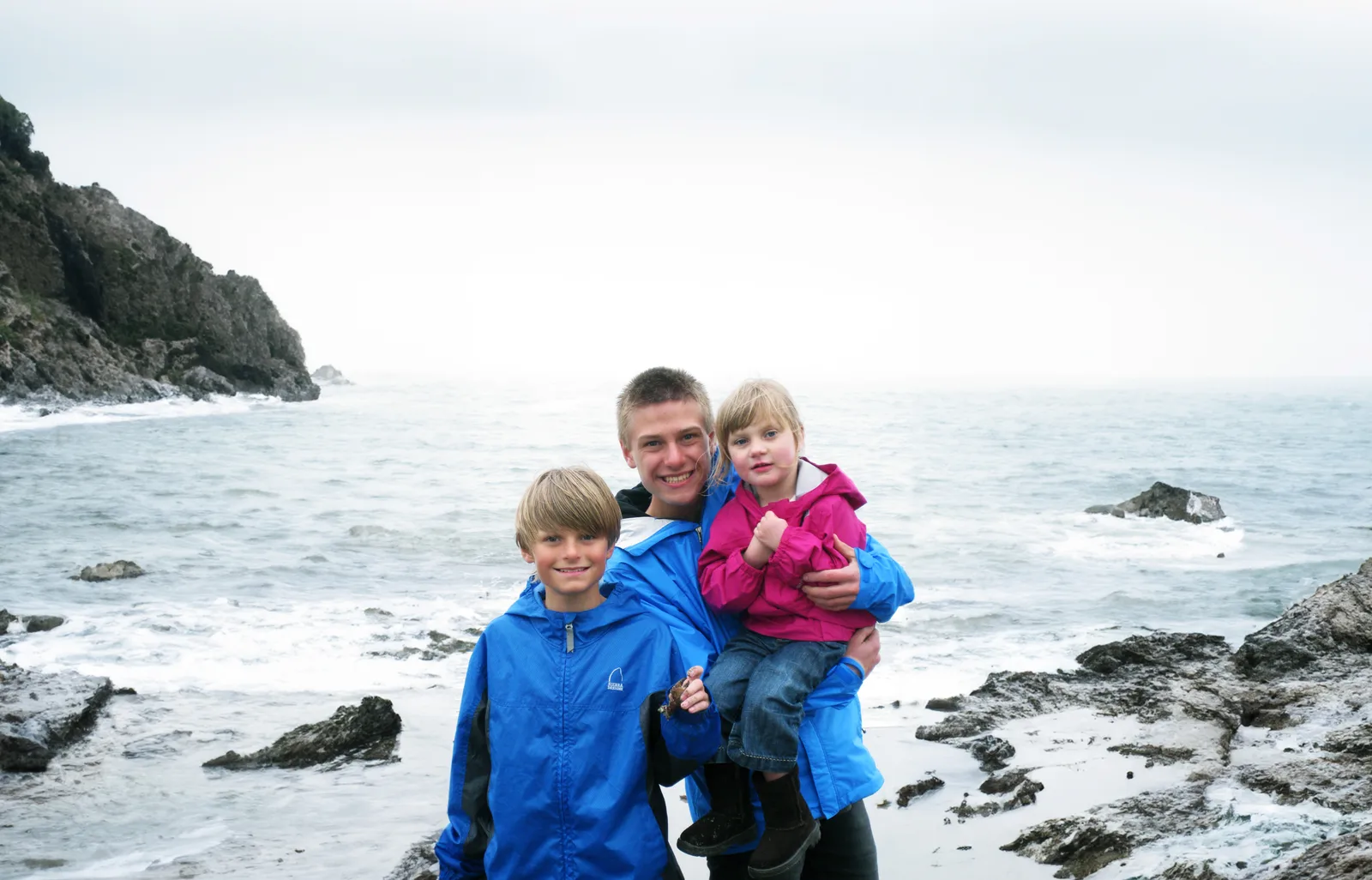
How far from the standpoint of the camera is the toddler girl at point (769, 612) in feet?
8.83

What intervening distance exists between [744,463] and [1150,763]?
3.86 metres

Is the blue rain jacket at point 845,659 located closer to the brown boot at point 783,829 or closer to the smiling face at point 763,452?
the brown boot at point 783,829

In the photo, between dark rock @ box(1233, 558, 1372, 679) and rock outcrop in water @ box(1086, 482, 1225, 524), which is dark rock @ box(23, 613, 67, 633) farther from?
rock outcrop in water @ box(1086, 482, 1225, 524)

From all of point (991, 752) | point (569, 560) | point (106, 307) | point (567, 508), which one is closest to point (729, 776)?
point (569, 560)

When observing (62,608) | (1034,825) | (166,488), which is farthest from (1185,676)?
(166,488)

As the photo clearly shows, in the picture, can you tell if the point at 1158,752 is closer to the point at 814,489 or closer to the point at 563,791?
the point at 814,489

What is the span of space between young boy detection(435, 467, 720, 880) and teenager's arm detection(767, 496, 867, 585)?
0.36 metres

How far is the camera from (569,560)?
2740mm

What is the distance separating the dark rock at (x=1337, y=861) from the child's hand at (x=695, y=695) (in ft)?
5.82

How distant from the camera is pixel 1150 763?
557 centimetres

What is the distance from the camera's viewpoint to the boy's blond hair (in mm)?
2736

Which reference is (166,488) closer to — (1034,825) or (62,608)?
(62,608)

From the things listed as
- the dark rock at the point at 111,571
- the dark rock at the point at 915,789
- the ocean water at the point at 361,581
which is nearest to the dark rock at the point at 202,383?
the ocean water at the point at 361,581

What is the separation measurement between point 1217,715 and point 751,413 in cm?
465
